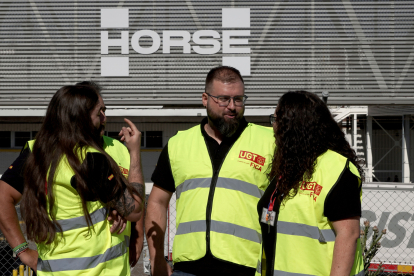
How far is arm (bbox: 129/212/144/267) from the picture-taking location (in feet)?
9.05

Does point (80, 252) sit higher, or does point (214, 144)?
point (214, 144)

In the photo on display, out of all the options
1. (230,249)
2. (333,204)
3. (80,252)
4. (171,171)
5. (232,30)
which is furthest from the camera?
(232,30)

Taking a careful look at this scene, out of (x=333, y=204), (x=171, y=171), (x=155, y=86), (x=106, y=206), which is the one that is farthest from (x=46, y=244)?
(x=155, y=86)

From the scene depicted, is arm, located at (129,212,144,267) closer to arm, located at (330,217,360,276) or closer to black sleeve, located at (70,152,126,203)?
black sleeve, located at (70,152,126,203)

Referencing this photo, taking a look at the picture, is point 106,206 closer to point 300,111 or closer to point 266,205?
point 266,205

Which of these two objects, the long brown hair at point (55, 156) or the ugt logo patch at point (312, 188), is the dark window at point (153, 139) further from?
the ugt logo patch at point (312, 188)

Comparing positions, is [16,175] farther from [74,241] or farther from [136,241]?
[136,241]

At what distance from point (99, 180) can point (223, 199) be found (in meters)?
0.78

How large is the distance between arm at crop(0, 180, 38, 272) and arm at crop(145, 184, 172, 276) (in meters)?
0.72

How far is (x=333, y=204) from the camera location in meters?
2.10

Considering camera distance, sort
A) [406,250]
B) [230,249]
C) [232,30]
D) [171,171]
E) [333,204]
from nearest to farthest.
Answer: [333,204] < [230,249] < [171,171] < [406,250] < [232,30]

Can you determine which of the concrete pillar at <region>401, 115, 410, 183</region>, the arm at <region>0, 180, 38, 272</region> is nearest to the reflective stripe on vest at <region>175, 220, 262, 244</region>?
the arm at <region>0, 180, 38, 272</region>

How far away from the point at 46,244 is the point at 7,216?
51 cm

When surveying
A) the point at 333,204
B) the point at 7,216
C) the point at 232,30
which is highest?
the point at 232,30
